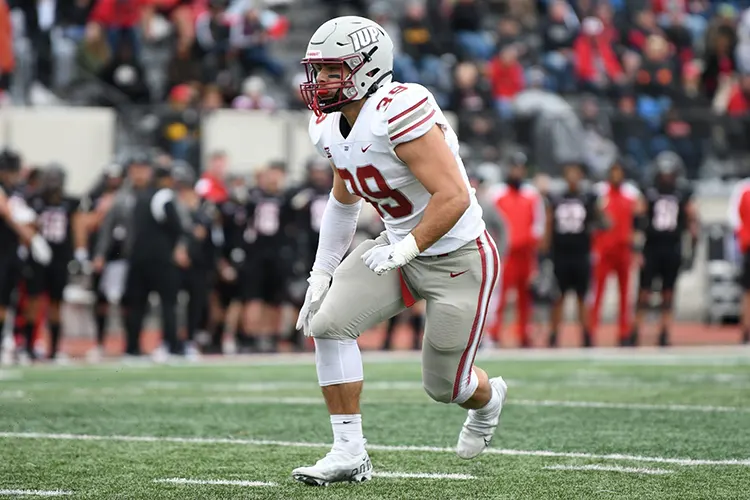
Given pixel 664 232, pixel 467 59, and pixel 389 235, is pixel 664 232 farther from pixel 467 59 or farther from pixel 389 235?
pixel 389 235

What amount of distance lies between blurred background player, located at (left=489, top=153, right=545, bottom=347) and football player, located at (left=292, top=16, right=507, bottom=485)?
8.19 metres

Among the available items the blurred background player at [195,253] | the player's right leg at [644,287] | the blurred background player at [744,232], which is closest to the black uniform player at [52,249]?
the blurred background player at [195,253]

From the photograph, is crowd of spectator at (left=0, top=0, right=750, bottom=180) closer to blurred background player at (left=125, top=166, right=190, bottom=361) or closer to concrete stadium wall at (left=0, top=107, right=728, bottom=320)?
concrete stadium wall at (left=0, top=107, right=728, bottom=320)

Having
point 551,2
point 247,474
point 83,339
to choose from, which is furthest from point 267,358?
point 551,2

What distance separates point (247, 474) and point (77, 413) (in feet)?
7.84

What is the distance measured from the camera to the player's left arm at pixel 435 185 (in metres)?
4.73

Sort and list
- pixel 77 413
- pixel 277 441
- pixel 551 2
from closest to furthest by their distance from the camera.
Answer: pixel 277 441
pixel 77 413
pixel 551 2

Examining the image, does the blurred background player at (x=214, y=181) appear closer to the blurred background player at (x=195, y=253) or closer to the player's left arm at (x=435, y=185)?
the blurred background player at (x=195, y=253)

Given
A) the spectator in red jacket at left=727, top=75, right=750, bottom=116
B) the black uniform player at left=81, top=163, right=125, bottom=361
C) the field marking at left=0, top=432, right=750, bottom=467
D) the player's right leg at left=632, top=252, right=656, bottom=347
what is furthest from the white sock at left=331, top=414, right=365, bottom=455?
the spectator in red jacket at left=727, top=75, right=750, bottom=116

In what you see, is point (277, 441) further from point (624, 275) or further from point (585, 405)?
point (624, 275)

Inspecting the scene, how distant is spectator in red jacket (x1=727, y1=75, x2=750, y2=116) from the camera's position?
671 inches

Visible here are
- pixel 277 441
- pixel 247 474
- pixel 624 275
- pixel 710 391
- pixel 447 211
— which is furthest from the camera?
pixel 624 275

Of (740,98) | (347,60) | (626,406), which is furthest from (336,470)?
(740,98)

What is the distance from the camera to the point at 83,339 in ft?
45.9
